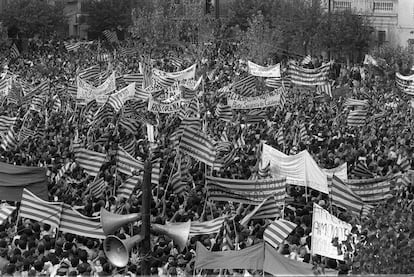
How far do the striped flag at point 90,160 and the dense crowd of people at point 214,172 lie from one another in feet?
2.02

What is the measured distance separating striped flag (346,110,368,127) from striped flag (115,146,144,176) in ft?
36.9

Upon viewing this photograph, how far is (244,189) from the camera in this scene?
1972cm

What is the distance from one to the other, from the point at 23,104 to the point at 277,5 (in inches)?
1290

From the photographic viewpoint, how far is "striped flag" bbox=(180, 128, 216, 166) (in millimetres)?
23328

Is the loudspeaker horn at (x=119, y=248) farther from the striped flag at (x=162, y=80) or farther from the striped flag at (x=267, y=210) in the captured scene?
the striped flag at (x=162, y=80)

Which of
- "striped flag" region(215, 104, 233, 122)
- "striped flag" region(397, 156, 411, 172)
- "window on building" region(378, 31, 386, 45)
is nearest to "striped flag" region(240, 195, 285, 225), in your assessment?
"striped flag" region(397, 156, 411, 172)

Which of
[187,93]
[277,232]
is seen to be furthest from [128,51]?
[277,232]

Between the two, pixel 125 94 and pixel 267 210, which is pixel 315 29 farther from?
pixel 267 210

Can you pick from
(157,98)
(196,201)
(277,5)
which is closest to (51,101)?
(157,98)

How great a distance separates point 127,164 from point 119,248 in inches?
334

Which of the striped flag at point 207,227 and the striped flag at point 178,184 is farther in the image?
the striped flag at point 178,184

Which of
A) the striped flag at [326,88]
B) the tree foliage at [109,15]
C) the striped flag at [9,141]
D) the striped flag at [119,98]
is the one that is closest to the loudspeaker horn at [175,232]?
the striped flag at [9,141]

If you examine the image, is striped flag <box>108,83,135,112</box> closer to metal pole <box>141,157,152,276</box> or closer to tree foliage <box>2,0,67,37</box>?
metal pole <box>141,157,152,276</box>

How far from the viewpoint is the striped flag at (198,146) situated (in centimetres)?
2333
